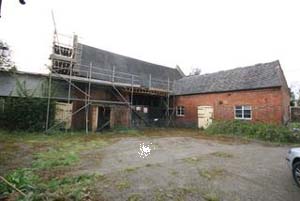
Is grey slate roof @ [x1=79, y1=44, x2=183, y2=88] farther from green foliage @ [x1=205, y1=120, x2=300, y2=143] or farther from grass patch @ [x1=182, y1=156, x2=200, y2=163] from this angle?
grass patch @ [x1=182, y1=156, x2=200, y2=163]

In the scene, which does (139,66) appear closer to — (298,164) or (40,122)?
(40,122)

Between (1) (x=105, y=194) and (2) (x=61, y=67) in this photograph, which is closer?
(1) (x=105, y=194)

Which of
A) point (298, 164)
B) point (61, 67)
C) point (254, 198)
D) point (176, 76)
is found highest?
point (176, 76)

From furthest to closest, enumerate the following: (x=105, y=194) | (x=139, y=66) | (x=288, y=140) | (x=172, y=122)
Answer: (x=139, y=66) < (x=172, y=122) < (x=288, y=140) < (x=105, y=194)

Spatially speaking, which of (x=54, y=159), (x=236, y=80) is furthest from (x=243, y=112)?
(x=54, y=159)

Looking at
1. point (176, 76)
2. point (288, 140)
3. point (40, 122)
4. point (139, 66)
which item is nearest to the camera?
point (288, 140)

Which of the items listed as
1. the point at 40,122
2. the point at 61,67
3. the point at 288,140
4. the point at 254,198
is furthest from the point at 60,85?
the point at 288,140

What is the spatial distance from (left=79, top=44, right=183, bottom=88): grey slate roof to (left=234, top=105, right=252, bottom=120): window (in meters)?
9.03

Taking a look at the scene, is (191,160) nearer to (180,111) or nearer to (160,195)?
(160,195)

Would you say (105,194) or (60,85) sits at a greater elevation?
(60,85)

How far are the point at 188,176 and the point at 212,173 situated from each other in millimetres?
809

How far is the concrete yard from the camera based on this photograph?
4.53 meters

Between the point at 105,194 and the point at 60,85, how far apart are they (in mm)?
13178

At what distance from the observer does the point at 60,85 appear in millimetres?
→ 15859
